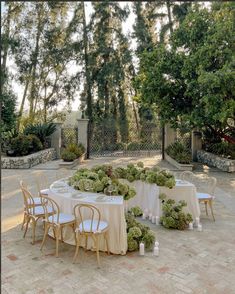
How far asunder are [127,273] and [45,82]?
17735mm

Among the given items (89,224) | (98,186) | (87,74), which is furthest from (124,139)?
(89,224)

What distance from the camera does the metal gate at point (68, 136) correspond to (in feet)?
50.9

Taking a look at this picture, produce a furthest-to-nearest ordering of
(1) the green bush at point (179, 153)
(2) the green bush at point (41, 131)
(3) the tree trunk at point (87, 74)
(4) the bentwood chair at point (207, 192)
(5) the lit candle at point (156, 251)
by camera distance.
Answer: (3) the tree trunk at point (87, 74) < (2) the green bush at point (41, 131) < (1) the green bush at point (179, 153) < (4) the bentwood chair at point (207, 192) < (5) the lit candle at point (156, 251)

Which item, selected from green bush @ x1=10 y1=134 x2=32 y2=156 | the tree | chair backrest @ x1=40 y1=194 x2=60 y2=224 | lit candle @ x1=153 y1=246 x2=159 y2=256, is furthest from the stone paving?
green bush @ x1=10 y1=134 x2=32 y2=156

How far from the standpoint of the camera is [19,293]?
3.28 metres

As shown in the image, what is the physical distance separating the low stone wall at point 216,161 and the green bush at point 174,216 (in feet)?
21.7

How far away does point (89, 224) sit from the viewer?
4137mm

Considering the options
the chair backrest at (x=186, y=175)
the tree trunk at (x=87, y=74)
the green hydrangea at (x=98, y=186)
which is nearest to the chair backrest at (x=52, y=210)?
the green hydrangea at (x=98, y=186)

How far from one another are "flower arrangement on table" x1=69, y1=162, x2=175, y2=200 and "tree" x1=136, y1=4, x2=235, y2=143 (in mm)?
4494

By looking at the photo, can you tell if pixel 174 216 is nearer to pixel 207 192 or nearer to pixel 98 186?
pixel 98 186

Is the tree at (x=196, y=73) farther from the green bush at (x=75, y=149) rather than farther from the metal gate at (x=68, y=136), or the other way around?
the metal gate at (x=68, y=136)

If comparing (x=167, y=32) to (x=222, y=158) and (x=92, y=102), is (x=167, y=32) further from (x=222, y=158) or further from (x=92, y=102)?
(x=222, y=158)

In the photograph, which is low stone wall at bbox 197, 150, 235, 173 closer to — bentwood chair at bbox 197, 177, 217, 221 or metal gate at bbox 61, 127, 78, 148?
bentwood chair at bbox 197, 177, 217, 221

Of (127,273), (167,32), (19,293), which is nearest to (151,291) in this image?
(127,273)
